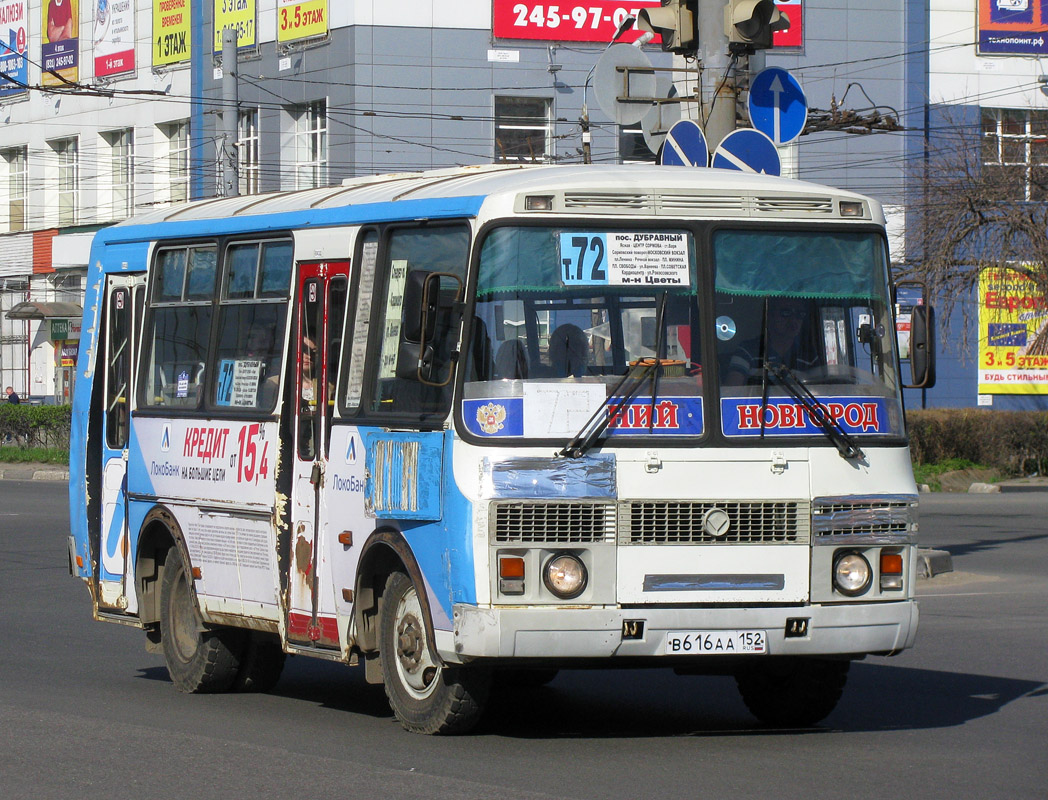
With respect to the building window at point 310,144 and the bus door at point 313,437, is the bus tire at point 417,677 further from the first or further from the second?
the building window at point 310,144

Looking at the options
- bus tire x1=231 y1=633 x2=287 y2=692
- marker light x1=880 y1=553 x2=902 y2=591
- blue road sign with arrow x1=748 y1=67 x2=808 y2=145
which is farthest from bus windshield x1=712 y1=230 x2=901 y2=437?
blue road sign with arrow x1=748 y1=67 x2=808 y2=145

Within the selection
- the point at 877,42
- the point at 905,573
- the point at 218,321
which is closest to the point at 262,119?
the point at 877,42

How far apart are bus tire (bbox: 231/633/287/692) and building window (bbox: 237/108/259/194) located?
34694 millimetres

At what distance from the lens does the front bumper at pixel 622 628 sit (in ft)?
25.7

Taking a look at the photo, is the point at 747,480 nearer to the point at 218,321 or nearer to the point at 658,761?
the point at 658,761

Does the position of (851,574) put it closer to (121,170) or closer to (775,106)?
(775,106)

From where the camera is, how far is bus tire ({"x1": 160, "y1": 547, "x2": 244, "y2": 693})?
10.5m

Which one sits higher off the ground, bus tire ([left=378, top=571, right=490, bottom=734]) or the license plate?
the license plate

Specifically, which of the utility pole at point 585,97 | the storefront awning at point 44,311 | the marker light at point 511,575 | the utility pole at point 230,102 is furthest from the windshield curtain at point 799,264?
the storefront awning at point 44,311

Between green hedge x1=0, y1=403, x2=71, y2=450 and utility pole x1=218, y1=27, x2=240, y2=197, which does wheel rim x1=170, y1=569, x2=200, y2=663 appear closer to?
utility pole x1=218, y1=27, x2=240, y2=197

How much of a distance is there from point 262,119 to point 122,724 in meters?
36.7

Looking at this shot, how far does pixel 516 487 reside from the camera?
7.93 m

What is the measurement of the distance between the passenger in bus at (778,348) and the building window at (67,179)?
46402 millimetres

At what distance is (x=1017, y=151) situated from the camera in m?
39.7
